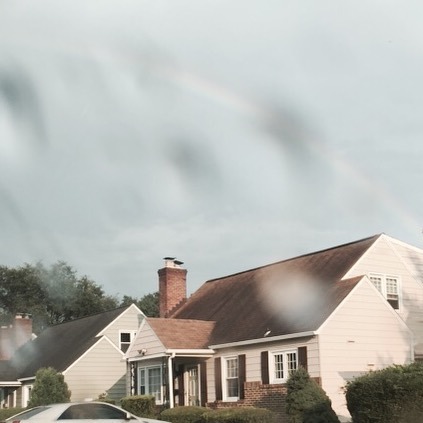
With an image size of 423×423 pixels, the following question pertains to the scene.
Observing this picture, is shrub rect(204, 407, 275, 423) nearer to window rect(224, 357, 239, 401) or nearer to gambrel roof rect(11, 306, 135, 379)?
window rect(224, 357, 239, 401)

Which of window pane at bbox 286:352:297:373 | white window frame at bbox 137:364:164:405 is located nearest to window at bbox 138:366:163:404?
white window frame at bbox 137:364:164:405

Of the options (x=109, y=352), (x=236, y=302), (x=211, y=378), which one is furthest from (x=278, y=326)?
(x=109, y=352)

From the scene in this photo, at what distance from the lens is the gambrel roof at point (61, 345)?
41.0 m

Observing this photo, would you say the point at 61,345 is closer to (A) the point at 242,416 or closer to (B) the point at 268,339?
(B) the point at 268,339

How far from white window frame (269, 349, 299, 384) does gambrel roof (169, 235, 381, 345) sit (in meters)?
0.73

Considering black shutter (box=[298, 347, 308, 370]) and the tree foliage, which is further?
the tree foliage

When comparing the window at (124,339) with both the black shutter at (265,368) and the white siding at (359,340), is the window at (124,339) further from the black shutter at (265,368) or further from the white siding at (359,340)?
the white siding at (359,340)

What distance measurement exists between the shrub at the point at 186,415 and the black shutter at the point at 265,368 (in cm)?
255

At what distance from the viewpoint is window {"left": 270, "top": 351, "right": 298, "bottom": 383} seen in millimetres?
24406

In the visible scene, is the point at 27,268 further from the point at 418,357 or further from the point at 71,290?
the point at 418,357

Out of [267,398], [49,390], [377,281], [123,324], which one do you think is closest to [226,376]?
[267,398]

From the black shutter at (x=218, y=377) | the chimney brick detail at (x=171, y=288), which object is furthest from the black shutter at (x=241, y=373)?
the chimney brick detail at (x=171, y=288)

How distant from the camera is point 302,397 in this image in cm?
2122

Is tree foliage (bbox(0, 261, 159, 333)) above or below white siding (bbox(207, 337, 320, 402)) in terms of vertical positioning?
above
